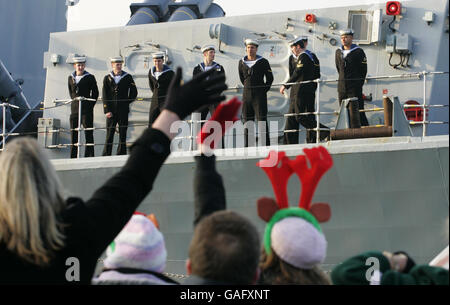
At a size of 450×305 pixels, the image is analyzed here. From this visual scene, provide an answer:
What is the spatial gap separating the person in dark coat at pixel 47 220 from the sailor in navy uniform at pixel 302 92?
6.17m

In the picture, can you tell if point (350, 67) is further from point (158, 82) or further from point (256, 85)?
point (158, 82)

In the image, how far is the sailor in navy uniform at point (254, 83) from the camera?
869cm

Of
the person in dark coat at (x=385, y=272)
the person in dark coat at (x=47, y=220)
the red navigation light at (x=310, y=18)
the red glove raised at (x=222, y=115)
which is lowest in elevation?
the person in dark coat at (x=385, y=272)

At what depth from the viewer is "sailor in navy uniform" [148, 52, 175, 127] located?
9.25m

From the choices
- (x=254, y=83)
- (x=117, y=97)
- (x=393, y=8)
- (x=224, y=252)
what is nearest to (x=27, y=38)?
(x=117, y=97)

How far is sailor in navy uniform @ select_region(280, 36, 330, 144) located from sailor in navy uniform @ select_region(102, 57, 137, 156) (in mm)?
2011

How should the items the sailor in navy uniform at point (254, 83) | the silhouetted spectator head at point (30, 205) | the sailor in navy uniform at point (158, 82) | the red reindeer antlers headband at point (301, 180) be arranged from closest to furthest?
the silhouetted spectator head at point (30, 205) → the red reindeer antlers headband at point (301, 180) → the sailor in navy uniform at point (254, 83) → the sailor in navy uniform at point (158, 82)

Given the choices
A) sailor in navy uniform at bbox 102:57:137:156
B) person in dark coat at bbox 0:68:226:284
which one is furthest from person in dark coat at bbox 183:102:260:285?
sailor in navy uniform at bbox 102:57:137:156

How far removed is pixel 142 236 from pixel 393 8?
696cm

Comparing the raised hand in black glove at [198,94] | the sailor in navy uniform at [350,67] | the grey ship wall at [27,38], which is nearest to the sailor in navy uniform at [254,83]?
the sailor in navy uniform at [350,67]

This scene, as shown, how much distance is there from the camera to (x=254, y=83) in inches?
348

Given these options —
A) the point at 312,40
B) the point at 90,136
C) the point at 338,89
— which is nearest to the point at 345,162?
the point at 338,89

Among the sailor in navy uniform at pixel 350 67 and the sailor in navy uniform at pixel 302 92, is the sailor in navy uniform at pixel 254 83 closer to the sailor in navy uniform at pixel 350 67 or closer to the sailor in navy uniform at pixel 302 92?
the sailor in navy uniform at pixel 302 92

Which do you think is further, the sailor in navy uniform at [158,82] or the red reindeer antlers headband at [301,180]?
the sailor in navy uniform at [158,82]
